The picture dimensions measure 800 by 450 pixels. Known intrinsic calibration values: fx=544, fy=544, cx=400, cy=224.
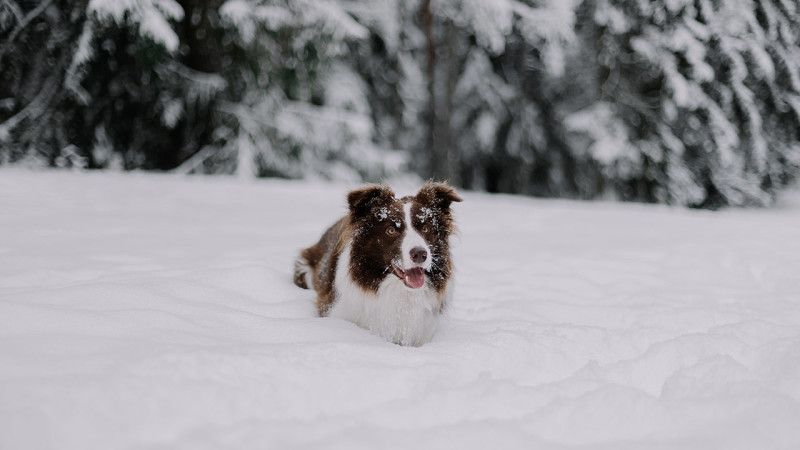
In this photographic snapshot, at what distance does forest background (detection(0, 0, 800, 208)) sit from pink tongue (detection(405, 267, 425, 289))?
23.1 feet

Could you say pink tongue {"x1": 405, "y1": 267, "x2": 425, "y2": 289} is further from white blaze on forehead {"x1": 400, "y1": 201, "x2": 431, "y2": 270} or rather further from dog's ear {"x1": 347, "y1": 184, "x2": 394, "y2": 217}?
dog's ear {"x1": 347, "y1": 184, "x2": 394, "y2": 217}

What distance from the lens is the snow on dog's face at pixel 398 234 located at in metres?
3.16

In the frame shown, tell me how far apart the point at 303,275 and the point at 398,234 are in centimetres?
128

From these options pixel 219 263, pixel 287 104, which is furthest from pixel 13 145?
pixel 219 263

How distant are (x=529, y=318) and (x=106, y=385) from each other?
2.63 m

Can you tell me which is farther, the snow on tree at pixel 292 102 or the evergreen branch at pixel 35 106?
the snow on tree at pixel 292 102

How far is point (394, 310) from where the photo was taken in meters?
3.24

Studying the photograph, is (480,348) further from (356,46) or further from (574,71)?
(574,71)

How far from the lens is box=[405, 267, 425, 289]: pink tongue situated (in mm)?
3105

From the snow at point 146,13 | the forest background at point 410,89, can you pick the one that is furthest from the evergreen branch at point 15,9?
the snow at point 146,13

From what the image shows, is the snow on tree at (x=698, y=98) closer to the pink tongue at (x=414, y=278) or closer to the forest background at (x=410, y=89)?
the forest background at (x=410, y=89)

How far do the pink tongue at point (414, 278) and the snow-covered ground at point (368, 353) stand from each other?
0.35 m

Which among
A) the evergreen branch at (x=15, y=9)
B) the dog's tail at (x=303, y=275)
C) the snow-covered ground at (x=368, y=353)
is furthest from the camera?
the evergreen branch at (x=15, y=9)

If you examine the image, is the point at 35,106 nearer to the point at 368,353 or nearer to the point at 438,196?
the point at 438,196
